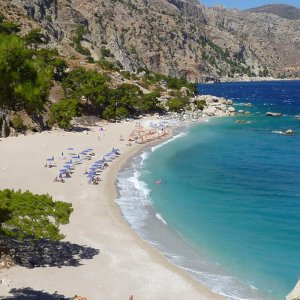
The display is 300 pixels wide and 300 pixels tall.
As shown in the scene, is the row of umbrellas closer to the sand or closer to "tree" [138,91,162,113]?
the sand

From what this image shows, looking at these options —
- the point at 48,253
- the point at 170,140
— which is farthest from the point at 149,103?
the point at 48,253

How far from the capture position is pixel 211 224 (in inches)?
1141

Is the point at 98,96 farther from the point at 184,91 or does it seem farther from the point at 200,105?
the point at 184,91

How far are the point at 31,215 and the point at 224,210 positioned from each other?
659 inches

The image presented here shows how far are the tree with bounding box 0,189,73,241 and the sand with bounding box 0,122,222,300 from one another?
1.94 m

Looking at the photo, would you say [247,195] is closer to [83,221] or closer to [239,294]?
[83,221]

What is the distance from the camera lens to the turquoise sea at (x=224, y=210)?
22.2 meters

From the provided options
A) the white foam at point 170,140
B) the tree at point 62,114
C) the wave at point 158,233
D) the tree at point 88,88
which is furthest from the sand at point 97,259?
the tree at point 88,88

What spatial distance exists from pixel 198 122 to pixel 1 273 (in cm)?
7089

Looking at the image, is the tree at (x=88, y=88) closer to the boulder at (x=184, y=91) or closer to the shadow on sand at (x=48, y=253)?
the boulder at (x=184, y=91)

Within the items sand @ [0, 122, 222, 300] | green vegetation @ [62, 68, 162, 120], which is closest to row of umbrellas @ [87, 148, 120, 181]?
sand @ [0, 122, 222, 300]

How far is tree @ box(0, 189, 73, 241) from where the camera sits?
18734mm

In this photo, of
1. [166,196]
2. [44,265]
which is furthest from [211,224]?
[44,265]

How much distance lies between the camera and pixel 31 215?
62.7ft
